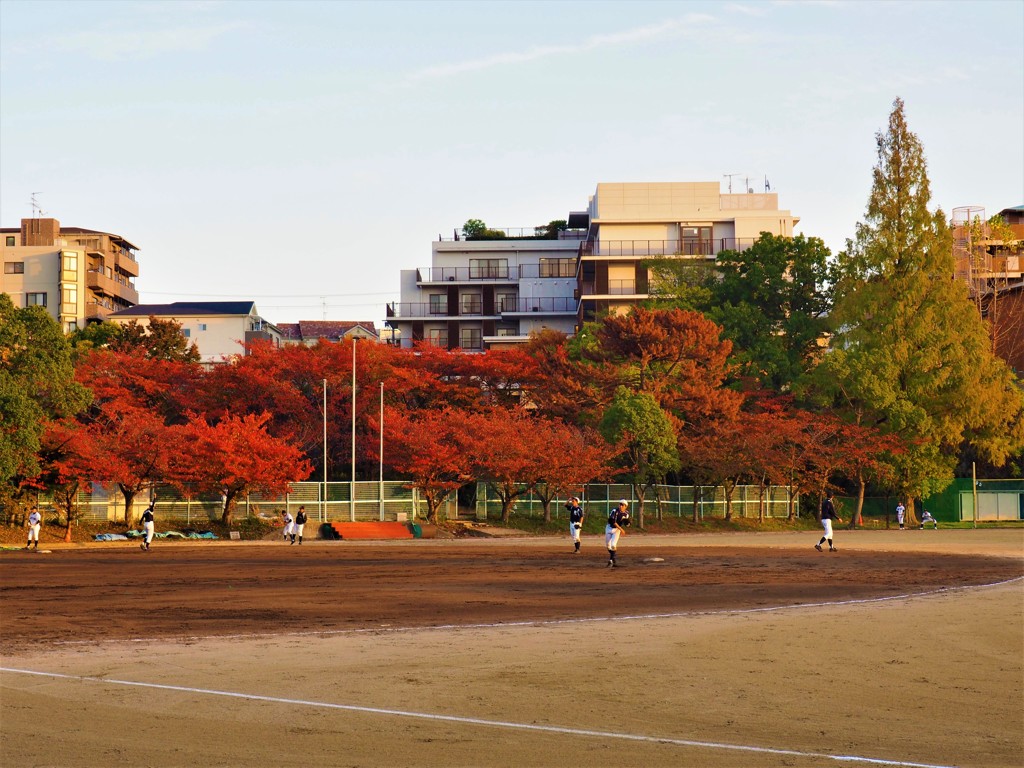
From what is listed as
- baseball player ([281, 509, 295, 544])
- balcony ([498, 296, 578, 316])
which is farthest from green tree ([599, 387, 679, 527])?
balcony ([498, 296, 578, 316])

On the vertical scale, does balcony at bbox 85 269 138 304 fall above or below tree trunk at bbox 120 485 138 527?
above

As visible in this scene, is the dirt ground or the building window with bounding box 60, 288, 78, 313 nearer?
the dirt ground

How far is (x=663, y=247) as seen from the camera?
99500 mm

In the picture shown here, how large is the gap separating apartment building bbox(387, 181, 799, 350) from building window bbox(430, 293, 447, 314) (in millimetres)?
96

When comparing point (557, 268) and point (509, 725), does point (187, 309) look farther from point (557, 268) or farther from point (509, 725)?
point (509, 725)

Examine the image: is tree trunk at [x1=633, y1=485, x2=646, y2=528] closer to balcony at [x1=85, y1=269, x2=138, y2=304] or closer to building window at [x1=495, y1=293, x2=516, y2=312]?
building window at [x1=495, y1=293, x2=516, y2=312]

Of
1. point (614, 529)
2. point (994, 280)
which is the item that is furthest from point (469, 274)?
point (614, 529)

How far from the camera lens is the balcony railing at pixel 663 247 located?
325 ft

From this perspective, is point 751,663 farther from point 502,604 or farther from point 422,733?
point 502,604

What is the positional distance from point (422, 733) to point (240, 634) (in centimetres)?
793

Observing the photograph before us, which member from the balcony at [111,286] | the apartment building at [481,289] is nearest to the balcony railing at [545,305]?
the apartment building at [481,289]

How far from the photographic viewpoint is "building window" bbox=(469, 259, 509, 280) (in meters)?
110

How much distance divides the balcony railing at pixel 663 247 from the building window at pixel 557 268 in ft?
30.6

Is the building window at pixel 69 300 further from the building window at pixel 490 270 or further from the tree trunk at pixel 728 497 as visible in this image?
the tree trunk at pixel 728 497
